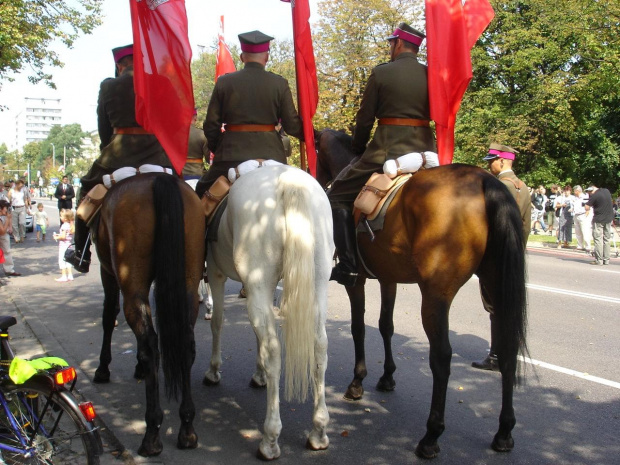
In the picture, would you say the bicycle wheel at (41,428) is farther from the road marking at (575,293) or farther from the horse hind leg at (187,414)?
the road marking at (575,293)

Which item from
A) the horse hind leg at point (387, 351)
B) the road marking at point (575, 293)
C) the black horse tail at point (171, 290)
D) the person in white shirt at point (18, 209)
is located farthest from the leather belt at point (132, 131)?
the person in white shirt at point (18, 209)

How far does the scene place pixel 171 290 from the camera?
4.41 m

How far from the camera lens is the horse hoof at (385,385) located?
5727 millimetres

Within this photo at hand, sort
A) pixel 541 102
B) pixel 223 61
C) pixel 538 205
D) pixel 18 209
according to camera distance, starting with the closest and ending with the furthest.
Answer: pixel 223 61, pixel 18 209, pixel 538 205, pixel 541 102

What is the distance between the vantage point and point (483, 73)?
35062mm

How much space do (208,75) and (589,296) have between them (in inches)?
1568

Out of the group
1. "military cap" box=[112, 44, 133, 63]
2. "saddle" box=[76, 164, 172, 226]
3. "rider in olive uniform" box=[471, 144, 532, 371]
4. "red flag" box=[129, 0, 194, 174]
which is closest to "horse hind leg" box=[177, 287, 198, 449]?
"saddle" box=[76, 164, 172, 226]

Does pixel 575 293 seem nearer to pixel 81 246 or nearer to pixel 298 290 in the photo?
pixel 298 290

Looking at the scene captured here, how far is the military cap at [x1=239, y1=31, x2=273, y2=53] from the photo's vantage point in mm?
5410

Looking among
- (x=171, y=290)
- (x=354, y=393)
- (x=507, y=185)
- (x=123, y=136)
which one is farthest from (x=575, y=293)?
(x=171, y=290)

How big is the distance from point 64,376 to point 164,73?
9.95 ft

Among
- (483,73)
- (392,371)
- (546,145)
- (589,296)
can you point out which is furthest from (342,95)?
(392,371)

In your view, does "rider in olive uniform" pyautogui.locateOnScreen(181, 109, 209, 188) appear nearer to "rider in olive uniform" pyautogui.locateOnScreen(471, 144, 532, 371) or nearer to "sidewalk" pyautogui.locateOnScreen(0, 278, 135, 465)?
"sidewalk" pyautogui.locateOnScreen(0, 278, 135, 465)

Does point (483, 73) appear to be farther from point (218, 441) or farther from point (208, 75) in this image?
point (218, 441)
